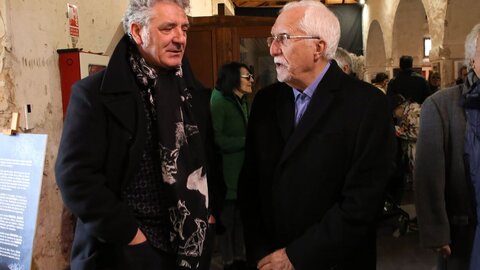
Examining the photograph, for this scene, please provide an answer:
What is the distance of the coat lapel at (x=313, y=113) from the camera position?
1598mm

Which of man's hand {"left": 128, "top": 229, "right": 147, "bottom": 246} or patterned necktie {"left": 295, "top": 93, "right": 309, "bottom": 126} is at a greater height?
patterned necktie {"left": 295, "top": 93, "right": 309, "bottom": 126}

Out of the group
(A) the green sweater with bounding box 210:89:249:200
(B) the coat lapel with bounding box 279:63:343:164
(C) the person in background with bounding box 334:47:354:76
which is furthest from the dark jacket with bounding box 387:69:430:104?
(B) the coat lapel with bounding box 279:63:343:164

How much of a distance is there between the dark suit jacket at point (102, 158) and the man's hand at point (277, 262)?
0.51 meters

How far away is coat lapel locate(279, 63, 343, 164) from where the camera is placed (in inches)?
62.9

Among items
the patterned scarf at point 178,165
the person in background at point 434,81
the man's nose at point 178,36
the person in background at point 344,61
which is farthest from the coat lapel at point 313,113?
the person in background at point 434,81

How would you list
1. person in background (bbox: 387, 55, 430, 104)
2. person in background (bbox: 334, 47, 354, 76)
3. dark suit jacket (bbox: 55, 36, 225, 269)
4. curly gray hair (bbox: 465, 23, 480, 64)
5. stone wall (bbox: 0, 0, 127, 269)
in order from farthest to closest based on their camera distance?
1. person in background (bbox: 387, 55, 430, 104)
2. person in background (bbox: 334, 47, 354, 76)
3. stone wall (bbox: 0, 0, 127, 269)
4. curly gray hair (bbox: 465, 23, 480, 64)
5. dark suit jacket (bbox: 55, 36, 225, 269)

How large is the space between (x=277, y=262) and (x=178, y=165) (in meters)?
0.49

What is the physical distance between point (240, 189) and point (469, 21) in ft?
19.1

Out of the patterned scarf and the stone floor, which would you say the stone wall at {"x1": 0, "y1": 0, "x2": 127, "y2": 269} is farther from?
the stone floor

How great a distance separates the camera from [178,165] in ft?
5.10

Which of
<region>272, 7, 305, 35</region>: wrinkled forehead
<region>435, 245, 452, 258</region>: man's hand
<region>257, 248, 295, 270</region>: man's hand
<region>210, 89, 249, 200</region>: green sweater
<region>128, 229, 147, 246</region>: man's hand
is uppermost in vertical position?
<region>272, 7, 305, 35</region>: wrinkled forehead

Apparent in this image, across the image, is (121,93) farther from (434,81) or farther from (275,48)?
(434,81)

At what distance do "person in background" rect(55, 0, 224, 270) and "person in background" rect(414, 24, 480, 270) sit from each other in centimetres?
93

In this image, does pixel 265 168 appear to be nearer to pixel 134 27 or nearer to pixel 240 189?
pixel 240 189
